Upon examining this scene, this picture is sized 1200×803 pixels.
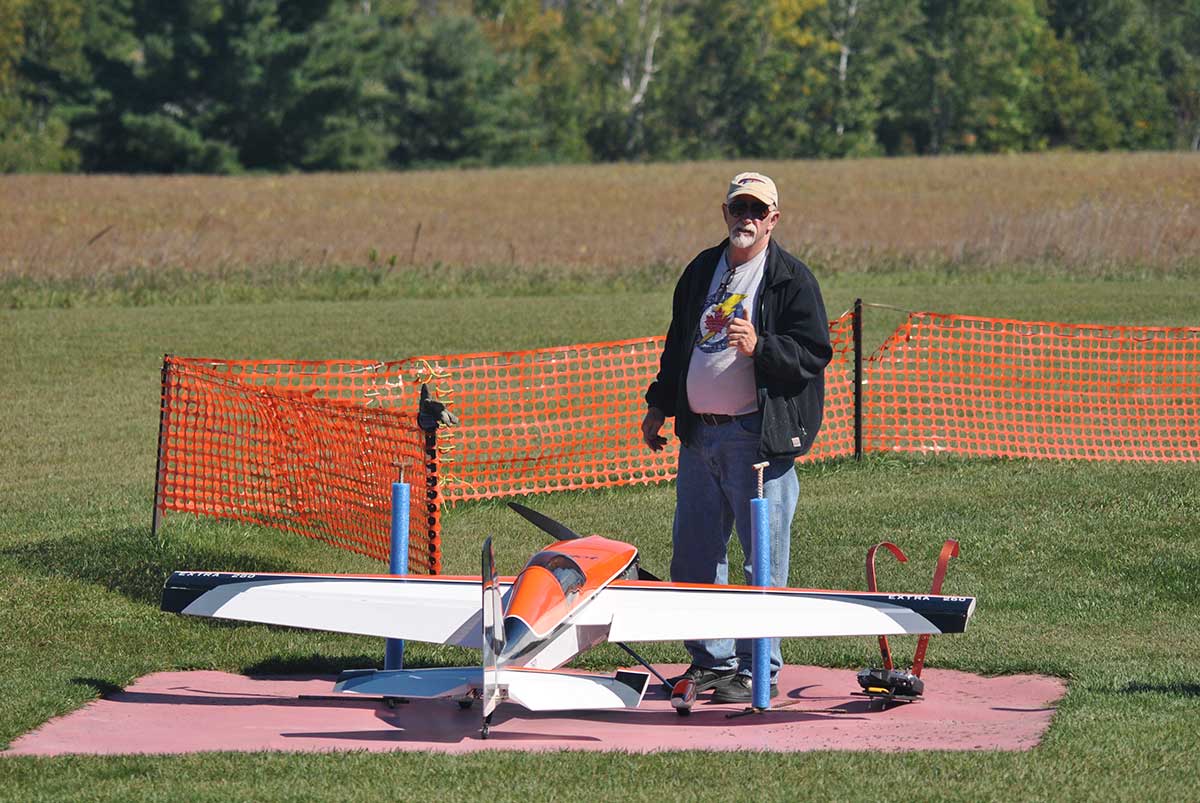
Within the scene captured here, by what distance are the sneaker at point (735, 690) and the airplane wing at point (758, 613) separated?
1.82ft

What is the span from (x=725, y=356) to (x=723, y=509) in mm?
755

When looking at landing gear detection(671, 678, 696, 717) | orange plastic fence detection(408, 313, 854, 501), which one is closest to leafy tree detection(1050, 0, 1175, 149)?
orange plastic fence detection(408, 313, 854, 501)

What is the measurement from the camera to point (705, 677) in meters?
7.34

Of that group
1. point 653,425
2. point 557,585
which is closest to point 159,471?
point 653,425

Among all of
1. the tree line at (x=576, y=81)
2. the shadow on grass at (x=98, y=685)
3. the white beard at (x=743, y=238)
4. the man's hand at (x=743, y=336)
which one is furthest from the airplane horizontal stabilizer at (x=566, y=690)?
the tree line at (x=576, y=81)

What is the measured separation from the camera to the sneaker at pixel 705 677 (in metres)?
7.30

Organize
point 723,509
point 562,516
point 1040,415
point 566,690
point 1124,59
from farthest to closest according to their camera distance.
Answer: point 1124,59
point 1040,415
point 562,516
point 723,509
point 566,690

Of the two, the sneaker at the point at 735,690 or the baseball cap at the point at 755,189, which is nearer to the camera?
the baseball cap at the point at 755,189

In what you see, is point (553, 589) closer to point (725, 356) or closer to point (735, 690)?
point (735, 690)

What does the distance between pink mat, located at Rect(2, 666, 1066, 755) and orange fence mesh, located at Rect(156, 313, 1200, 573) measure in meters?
1.48

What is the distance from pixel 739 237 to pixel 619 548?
139 cm

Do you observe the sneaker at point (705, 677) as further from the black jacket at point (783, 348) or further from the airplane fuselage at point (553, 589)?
the black jacket at point (783, 348)

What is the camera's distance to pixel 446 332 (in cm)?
2353

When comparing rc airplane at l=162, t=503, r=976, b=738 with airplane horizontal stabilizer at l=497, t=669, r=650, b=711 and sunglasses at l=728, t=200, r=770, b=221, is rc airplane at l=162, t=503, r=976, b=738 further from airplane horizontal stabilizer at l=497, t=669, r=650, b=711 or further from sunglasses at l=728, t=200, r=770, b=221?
sunglasses at l=728, t=200, r=770, b=221
